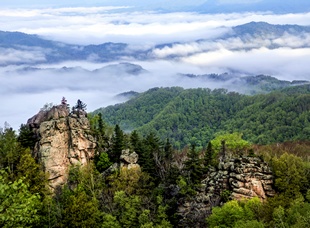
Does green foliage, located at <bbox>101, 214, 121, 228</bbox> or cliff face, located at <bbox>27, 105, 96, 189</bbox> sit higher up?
cliff face, located at <bbox>27, 105, 96, 189</bbox>

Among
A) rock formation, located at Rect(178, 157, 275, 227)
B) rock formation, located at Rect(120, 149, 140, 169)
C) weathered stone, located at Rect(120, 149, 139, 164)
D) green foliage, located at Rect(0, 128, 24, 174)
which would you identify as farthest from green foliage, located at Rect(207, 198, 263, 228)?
green foliage, located at Rect(0, 128, 24, 174)

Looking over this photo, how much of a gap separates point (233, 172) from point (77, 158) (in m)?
25.4

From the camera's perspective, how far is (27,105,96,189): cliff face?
67.5m

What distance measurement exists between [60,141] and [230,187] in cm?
2807

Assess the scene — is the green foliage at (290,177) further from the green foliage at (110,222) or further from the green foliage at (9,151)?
the green foliage at (9,151)

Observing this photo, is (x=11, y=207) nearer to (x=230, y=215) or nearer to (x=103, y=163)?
(x=230, y=215)

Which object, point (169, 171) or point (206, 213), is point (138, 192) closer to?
point (169, 171)

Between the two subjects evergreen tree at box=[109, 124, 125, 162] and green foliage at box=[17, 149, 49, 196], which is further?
Answer: evergreen tree at box=[109, 124, 125, 162]

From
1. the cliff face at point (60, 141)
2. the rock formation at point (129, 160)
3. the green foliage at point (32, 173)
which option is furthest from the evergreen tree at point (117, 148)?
the green foliage at point (32, 173)

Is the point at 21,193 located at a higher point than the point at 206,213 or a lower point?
higher

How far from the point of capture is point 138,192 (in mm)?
62531

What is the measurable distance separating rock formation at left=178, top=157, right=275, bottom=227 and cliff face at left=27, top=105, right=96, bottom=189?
19.7 meters

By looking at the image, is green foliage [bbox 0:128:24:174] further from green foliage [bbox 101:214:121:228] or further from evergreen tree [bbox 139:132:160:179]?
evergreen tree [bbox 139:132:160:179]

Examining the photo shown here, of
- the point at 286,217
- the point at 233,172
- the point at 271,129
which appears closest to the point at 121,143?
the point at 233,172
